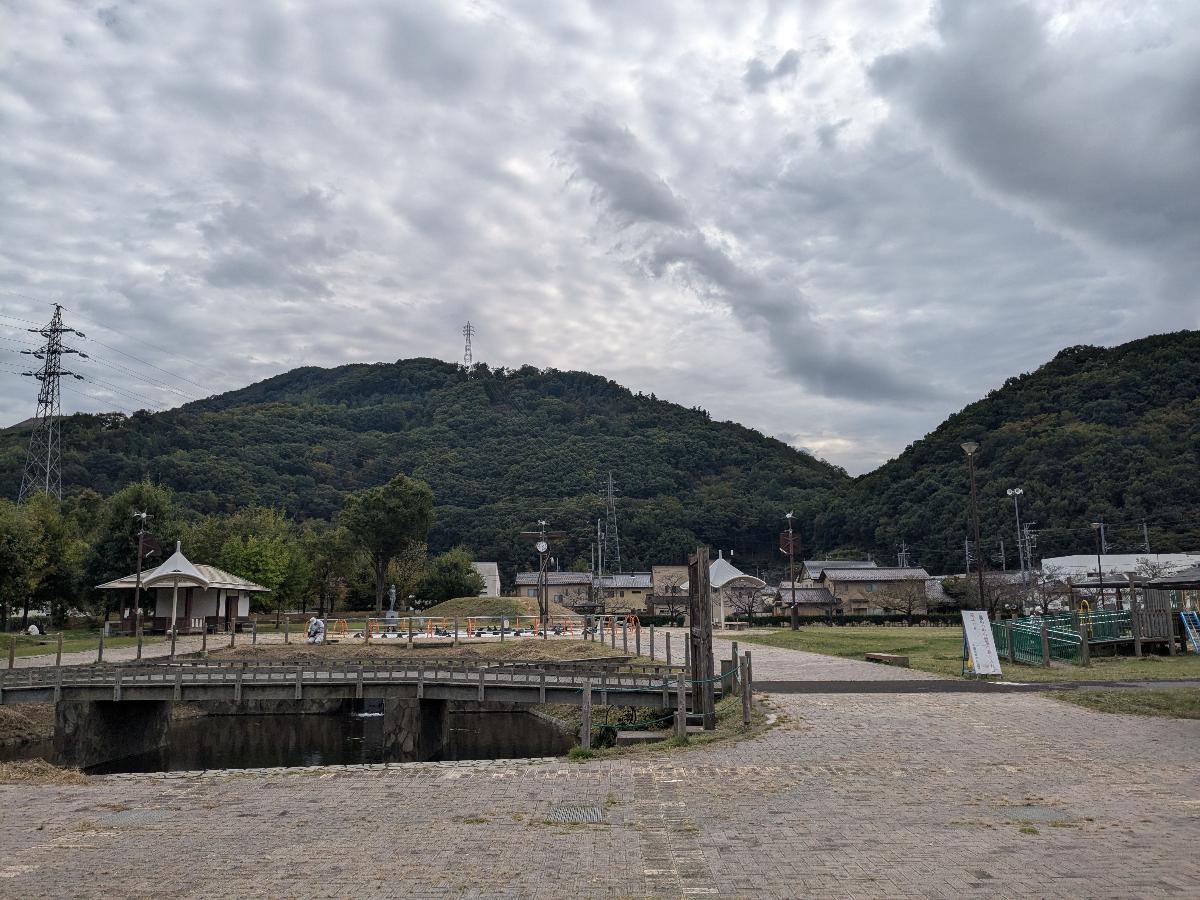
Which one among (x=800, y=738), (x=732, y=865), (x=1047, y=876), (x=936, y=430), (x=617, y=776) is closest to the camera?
(x=1047, y=876)

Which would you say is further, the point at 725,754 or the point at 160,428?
the point at 160,428

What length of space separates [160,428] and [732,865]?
11642 cm

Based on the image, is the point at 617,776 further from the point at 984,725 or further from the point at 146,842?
the point at 984,725

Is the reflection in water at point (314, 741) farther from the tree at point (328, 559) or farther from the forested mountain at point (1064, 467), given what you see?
the forested mountain at point (1064, 467)

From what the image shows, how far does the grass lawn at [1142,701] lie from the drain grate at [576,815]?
11440 millimetres

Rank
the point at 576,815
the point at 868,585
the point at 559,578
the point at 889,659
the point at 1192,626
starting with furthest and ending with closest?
the point at 559,578 → the point at 868,585 → the point at 1192,626 → the point at 889,659 → the point at 576,815

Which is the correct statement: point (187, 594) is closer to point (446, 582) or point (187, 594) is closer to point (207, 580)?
point (207, 580)

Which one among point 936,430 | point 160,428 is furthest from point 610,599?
point 160,428

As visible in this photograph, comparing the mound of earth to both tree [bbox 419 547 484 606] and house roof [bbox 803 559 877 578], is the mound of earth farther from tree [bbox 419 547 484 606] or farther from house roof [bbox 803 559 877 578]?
house roof [bbox 803 559 877 578]

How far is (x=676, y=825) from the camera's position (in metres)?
8.55

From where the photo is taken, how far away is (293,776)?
11.9 meters

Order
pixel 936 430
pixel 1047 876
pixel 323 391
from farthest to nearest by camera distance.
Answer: pixel 323 391
pixel 936 430
pixel 1047 876

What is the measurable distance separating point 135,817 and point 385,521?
62229mm

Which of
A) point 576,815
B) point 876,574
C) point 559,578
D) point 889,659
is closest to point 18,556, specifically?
point 889,659
